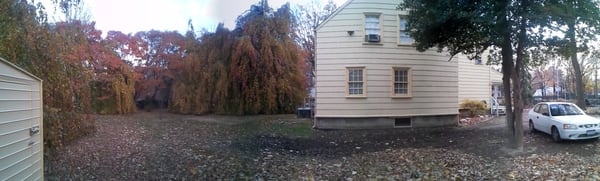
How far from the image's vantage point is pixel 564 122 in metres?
10.1

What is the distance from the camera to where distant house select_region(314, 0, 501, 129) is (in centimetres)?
1482

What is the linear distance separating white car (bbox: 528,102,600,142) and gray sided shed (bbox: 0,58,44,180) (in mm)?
11715

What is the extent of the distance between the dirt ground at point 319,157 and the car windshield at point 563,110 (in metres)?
0.83

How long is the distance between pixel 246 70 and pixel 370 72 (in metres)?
9.49

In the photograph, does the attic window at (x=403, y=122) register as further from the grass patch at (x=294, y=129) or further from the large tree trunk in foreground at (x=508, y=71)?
the large tree trunk in foreground at (x=508, y=71)

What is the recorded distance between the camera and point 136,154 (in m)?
8.58

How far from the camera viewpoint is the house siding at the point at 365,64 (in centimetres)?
1482

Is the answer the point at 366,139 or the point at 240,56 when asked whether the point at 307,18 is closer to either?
the point at 240,56

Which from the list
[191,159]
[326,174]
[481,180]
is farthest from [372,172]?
[191,159]

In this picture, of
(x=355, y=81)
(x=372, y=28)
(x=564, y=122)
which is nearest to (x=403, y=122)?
(x=355, y=81)

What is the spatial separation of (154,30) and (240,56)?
6680 millimetres

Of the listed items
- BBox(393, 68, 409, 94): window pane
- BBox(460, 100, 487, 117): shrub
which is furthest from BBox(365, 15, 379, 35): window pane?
BBox(460, 100, 487, 117): shrub

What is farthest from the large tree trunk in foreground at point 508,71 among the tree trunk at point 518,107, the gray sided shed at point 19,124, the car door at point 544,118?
the gray sided shed at point 19,124

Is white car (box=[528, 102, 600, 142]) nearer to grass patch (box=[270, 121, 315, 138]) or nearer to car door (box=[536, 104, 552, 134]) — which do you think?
car door (box=[536, 104, 552, 134])
